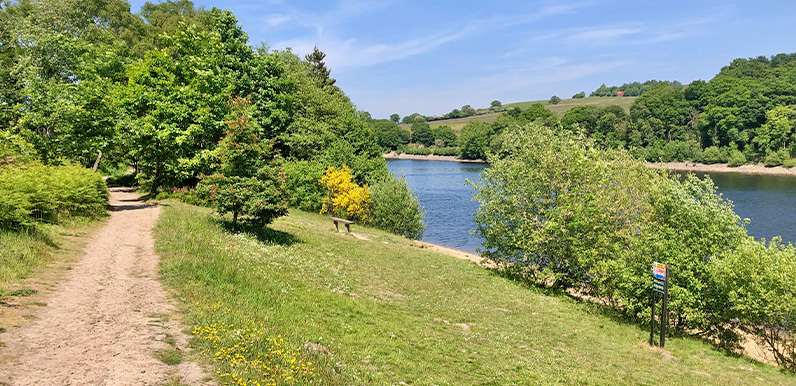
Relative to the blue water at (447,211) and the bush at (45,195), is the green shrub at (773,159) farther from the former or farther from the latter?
the bush at (45,195)

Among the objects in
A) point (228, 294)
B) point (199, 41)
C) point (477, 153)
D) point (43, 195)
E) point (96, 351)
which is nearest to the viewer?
point (96, 351)

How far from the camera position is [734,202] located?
70.1 metres

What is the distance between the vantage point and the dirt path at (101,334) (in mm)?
8312

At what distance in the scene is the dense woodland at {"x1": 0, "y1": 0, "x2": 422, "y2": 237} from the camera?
2403cm

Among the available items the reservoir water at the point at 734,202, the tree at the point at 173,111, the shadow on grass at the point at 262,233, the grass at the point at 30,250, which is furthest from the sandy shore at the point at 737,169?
the grass at the point at 30,250

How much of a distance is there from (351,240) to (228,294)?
62.7 feet

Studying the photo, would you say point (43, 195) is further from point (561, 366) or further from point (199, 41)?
point (199, 41)

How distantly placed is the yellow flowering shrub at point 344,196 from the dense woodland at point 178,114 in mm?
169

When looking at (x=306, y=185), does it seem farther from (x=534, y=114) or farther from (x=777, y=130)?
(x=534, y=114)

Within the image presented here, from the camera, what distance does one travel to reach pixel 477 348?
1463 cm

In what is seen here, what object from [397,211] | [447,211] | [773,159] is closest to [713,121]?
[773,159]

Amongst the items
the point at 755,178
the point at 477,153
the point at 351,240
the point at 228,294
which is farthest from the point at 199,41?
the point at 477,153

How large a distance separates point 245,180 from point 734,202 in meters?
76.2

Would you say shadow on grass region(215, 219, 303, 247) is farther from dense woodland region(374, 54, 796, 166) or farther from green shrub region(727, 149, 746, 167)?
green shrub region(727, 149, 746, 167)
